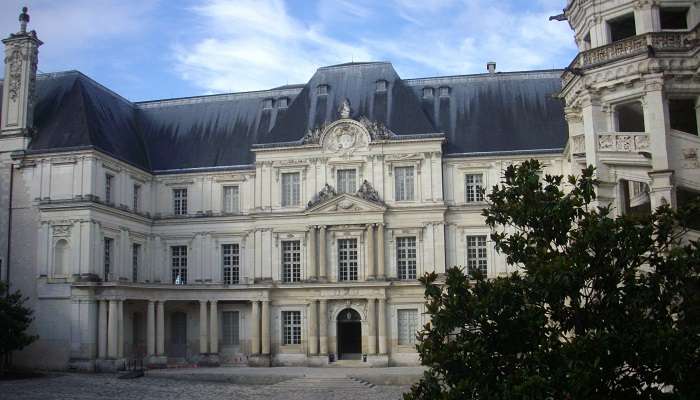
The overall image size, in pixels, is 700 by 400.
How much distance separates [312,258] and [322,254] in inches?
22.1

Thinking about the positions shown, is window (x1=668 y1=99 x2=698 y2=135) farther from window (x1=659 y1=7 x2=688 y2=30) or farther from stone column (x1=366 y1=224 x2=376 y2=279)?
stone column (x1=366 y1=224 x2=376 y2=279)

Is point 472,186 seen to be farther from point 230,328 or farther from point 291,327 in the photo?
point 230,328

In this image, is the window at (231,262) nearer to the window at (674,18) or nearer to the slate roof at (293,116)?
the slate roof at (293,116)

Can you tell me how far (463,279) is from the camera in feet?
33.8

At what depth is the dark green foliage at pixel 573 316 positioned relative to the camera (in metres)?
8.84

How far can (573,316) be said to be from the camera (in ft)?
32.2

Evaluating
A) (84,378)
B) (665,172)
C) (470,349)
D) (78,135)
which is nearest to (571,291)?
(470,349)

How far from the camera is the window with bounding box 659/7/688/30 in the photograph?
19.6 m

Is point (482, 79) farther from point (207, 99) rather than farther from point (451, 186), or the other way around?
point (207, 99)

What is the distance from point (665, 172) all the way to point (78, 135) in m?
26.8

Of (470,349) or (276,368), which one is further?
(276,368)

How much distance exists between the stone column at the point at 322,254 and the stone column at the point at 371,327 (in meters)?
2.57

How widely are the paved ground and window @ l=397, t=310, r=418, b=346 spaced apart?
2910 millimetres

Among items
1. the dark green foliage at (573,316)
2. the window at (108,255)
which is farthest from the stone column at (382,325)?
the dark green foliage at (573,316)
